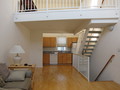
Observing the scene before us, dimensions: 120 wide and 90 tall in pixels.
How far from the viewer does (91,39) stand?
19.2ft

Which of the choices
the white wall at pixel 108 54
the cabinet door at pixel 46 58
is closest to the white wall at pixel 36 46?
the cabinet door at pixel 46 58

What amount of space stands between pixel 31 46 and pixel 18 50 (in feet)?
12.5

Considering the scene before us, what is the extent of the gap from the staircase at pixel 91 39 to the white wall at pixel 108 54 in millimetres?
253

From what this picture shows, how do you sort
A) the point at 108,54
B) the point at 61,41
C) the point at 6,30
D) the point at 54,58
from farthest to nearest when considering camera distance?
the point at 61,41 → the point at 54,58 → the point at 108,54 → the point at 6,30

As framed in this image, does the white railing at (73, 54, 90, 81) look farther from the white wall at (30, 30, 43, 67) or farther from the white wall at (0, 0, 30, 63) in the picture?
the white wall at (30, 30, 43, 67)

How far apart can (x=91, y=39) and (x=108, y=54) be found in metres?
1.29

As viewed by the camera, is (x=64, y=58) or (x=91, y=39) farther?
(x=64, y=58)

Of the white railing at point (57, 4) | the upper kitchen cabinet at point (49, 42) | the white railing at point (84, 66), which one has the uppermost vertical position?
the white railing at point (57, 4)

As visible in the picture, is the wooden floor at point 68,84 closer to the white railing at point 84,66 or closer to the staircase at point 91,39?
the white railing at point 84,66

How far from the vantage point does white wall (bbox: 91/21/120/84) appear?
13.7ft

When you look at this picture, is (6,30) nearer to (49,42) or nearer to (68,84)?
(68,84)

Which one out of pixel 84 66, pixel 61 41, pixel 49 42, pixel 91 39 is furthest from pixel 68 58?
pixel 84 66

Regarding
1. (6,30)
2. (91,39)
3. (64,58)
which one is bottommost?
(64,58)

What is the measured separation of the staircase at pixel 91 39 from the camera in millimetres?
5484
